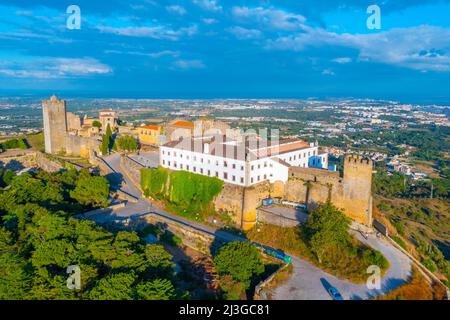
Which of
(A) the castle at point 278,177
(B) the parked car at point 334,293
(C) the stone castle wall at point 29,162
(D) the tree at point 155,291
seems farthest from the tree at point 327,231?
(C) the stone castle wall at point 29,162

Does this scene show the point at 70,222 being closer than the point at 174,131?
Yes

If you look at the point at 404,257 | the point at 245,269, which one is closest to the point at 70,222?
the point at 245,269

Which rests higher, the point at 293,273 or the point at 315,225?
the point at 315,225

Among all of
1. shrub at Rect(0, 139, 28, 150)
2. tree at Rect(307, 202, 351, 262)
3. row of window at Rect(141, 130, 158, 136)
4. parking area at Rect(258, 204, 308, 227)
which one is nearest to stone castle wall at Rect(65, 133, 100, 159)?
row of window at Rect(141, 130, 158, 136)

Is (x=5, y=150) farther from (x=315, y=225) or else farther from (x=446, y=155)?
(x=446, y=155)

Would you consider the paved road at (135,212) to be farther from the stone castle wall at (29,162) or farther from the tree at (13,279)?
the stone castle wall at (29,162)

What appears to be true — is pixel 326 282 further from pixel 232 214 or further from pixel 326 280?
pixel 232 214
